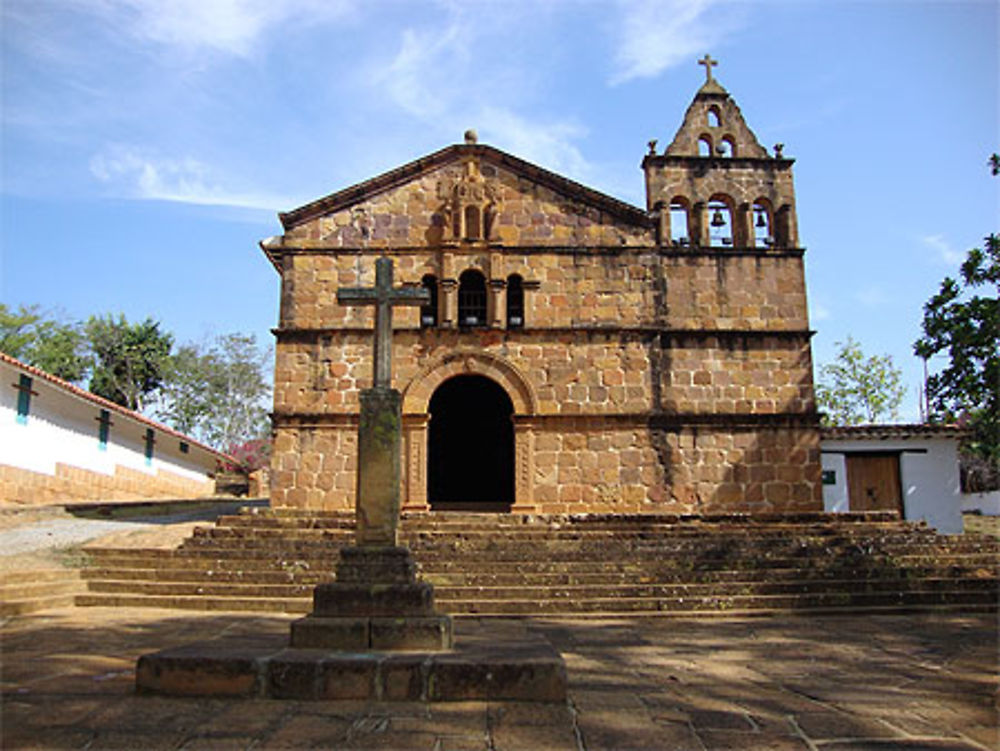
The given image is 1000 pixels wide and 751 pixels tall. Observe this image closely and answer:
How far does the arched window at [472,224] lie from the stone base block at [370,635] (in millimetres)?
10909

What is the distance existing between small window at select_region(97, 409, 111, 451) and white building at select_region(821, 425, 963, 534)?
20.0 metres

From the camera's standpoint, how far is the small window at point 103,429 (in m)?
22.1

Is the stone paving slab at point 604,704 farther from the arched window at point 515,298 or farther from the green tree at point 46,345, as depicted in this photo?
the green tree at point 46,345

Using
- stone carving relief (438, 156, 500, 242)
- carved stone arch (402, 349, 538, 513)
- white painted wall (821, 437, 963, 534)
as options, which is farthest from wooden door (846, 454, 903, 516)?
stone carving relief (438, 156, 500, 242)

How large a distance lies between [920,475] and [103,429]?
22.5 metres

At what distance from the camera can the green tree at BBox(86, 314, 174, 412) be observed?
37000 millimetres

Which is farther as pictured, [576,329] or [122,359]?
[122,359]

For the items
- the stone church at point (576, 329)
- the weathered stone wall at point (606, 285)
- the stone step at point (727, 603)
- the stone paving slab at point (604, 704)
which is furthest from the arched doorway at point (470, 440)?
the stone paving slab at point (604, 704)

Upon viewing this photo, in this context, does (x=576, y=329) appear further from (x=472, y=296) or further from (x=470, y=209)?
(x=470, y=209)

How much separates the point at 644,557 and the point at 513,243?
7.20m

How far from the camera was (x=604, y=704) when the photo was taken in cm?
512

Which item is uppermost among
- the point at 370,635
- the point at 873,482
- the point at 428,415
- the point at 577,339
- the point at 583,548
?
the point at 577,339

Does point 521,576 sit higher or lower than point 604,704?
higher

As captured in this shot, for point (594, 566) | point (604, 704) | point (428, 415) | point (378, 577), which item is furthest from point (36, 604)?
point (604, 704)
